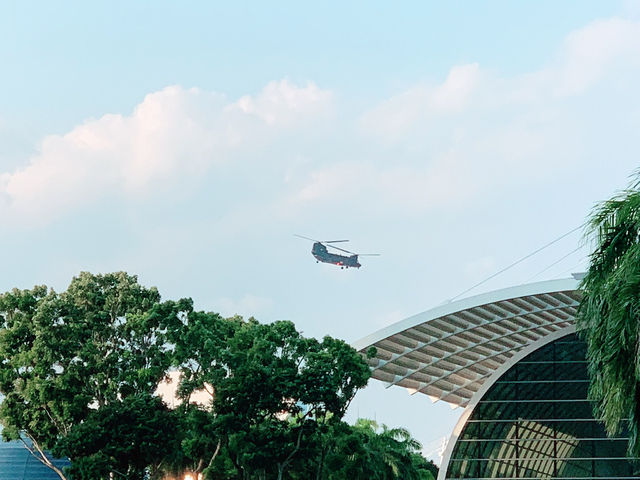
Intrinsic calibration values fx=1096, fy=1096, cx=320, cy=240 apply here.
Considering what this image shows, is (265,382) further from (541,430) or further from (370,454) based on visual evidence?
(541,430)

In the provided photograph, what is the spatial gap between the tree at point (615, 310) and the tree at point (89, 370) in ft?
77.0

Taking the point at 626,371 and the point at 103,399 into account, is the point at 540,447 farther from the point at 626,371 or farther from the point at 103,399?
the point at 626,371

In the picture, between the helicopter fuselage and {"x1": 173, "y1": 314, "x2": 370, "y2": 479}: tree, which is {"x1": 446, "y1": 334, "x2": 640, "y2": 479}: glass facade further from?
the helicopter fuselage

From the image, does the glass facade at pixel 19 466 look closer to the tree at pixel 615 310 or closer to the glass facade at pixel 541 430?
the glass facade at pixel 541 430

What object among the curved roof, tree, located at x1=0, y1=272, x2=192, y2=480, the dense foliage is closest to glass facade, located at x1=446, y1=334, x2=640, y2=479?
the curved roof

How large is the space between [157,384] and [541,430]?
1400 cm

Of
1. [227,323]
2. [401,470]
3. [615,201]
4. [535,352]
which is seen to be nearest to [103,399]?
[227,323]

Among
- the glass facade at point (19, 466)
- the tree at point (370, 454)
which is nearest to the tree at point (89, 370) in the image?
the tree at point (370, 454)

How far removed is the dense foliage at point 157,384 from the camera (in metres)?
35.5

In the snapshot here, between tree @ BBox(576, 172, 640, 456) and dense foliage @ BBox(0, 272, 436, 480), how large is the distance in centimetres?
2141

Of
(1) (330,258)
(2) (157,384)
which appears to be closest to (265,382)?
(2) (157,384)

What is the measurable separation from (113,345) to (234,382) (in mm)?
5093

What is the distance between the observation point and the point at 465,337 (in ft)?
129

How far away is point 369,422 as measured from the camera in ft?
161
